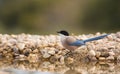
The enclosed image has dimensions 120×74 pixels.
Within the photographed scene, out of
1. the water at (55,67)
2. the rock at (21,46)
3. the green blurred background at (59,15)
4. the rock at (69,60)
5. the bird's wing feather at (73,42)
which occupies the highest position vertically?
the green blurred background at (59,15)

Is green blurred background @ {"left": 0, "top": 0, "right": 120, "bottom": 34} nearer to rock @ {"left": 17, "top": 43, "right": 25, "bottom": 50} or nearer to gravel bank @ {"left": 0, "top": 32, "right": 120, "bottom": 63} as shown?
gravel bank @ {"left": 0, "top": 32, "right": 120, "bottom": 63}

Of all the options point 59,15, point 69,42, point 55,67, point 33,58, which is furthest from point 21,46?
point 59,15

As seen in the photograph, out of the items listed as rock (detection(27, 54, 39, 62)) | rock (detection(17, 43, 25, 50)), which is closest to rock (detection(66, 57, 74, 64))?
rock (detection(27, 54, 39, 62))

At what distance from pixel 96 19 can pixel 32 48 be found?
18.0ft

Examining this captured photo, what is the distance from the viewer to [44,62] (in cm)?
639

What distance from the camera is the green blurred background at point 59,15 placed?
1183cm

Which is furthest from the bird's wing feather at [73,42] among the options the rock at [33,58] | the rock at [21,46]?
the rock at [21,46]

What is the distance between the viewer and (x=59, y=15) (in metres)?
12.4

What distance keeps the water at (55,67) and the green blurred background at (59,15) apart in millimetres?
5222

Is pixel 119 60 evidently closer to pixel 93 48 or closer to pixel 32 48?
pixel 93 48

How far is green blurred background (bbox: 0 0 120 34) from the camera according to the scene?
11828 mm

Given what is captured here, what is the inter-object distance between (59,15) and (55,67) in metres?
6.30

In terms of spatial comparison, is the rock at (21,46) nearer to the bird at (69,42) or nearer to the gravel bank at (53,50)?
the gravel bank at (53,50)

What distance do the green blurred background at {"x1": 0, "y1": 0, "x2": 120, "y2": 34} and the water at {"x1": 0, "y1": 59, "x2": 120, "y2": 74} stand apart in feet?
17.1
